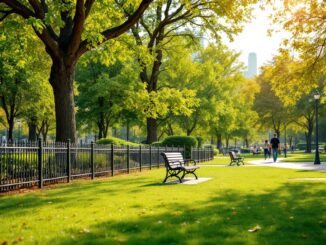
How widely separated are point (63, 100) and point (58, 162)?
4.09 meters

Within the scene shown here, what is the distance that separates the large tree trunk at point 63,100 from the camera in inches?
712

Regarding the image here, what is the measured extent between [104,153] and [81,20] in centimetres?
578

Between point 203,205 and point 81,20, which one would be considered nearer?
point 203,205

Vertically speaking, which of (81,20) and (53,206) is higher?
(81,20)

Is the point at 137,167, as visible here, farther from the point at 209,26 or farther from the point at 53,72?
the point at 209,26

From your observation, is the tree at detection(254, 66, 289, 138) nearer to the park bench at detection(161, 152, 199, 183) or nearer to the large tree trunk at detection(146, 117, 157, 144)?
the large tree trunk at detection(146, 117, 157, 144)

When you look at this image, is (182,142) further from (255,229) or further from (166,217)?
(255,229)

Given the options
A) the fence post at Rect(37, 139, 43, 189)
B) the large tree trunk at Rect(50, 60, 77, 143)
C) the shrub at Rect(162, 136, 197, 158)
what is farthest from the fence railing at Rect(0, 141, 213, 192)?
the shrub at Rect(162, 136, 197, 158)

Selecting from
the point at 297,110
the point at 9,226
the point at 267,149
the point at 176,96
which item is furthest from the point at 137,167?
the point at 297,110

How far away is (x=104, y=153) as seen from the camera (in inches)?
733

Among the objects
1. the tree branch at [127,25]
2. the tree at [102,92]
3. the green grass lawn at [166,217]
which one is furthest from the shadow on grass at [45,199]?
the tree at [102,92]

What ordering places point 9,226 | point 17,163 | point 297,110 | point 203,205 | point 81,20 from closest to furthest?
point 9,226
point 203,205
point 17,163
point 81,20
point 297,110

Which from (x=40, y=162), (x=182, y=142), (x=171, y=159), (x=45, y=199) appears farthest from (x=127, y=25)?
(x=182, y=142)

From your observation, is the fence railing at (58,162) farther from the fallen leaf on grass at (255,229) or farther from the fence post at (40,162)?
the fallen leaf on grass at (255,229)
